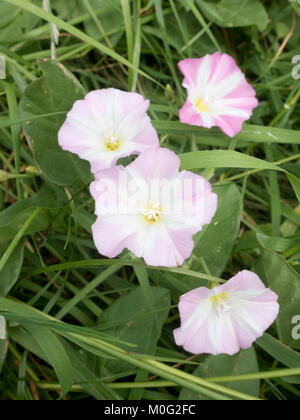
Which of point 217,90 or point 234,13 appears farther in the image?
point 234,13

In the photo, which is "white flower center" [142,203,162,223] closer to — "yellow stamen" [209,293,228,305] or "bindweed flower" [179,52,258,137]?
"yellow stamen" [209,293,228,305]

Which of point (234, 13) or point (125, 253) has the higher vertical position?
point (234, 13)

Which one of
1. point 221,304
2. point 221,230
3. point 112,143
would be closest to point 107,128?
point 112,143

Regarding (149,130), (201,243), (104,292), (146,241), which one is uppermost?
(149,130)

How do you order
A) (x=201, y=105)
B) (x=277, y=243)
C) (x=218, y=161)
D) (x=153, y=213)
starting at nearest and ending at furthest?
(x=153, y=213) → (x=218, y=161) → (x=277, y=243) → (x=201, y=105)

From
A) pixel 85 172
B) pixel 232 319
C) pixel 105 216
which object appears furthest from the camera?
pixel 85 172

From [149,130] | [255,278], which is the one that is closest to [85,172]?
[149,130]

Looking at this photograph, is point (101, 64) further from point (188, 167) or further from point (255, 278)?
point (255, 278)

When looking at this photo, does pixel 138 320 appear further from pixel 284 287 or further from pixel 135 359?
pixel 284 287
